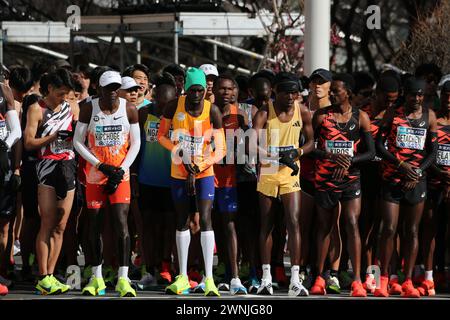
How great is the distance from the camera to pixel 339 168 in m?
12.8

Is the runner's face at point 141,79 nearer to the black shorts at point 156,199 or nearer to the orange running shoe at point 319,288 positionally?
the black shorts at point 156,199

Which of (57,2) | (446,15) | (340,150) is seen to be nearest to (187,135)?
(340,150)

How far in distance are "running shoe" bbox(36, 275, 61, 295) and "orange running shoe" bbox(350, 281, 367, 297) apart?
2979mm

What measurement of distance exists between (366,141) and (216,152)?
61.5 inches

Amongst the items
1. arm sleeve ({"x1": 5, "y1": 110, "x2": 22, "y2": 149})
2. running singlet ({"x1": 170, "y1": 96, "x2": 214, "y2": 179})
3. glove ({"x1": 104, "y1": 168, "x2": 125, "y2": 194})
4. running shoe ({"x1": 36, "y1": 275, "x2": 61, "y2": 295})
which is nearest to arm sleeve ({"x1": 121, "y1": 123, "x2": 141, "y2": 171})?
glove ({"x1": 104, "y1": 168, "x2": 125, "y2": 194})

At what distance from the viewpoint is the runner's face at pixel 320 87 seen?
1352 cm

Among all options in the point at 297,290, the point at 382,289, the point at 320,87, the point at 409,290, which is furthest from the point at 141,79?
the point at 409,290

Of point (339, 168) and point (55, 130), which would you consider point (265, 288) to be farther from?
point (55, 130)

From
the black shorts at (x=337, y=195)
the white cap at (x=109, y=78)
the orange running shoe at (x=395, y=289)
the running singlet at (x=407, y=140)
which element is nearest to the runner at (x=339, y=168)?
the black shorts at (x=337, y=195)

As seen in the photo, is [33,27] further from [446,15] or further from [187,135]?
[187,135]

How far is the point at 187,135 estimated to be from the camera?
12.6 m
